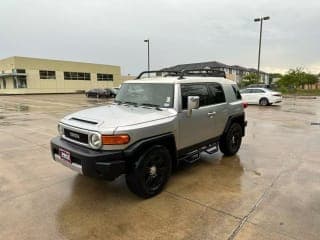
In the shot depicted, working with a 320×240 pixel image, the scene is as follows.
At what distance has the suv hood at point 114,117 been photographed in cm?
343

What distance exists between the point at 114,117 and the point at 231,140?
317cm

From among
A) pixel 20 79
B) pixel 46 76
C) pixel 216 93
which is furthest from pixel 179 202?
pixel 46 76

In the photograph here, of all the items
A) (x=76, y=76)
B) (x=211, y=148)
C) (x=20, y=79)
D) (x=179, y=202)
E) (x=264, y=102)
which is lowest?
(x=179, y=202)

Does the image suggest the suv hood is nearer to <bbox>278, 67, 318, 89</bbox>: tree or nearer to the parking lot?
the parking lot

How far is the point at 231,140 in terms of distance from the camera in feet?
18.9

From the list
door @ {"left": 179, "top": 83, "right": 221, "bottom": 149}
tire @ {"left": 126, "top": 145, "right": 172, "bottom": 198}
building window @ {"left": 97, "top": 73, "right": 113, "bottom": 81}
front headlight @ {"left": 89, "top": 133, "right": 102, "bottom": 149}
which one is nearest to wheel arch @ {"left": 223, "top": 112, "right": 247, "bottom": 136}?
door @ {"left": 179, "top": 83, "right": 221, "bottom": 149}

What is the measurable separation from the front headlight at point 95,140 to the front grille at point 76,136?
13 cm

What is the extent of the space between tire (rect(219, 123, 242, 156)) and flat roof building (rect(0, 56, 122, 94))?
41909 mm

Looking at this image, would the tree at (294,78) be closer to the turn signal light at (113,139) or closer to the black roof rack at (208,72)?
the black roof rack at (208,72)

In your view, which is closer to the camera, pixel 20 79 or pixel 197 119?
pixel 197 119

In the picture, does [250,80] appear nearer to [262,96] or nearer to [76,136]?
[262,96]

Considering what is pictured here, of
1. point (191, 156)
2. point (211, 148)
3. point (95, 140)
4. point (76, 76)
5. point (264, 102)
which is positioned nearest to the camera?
point (95, 140)

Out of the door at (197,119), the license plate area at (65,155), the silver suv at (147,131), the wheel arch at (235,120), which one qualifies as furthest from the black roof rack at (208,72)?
the license plate area at (65,155)

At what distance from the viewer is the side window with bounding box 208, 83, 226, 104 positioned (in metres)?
5.10
